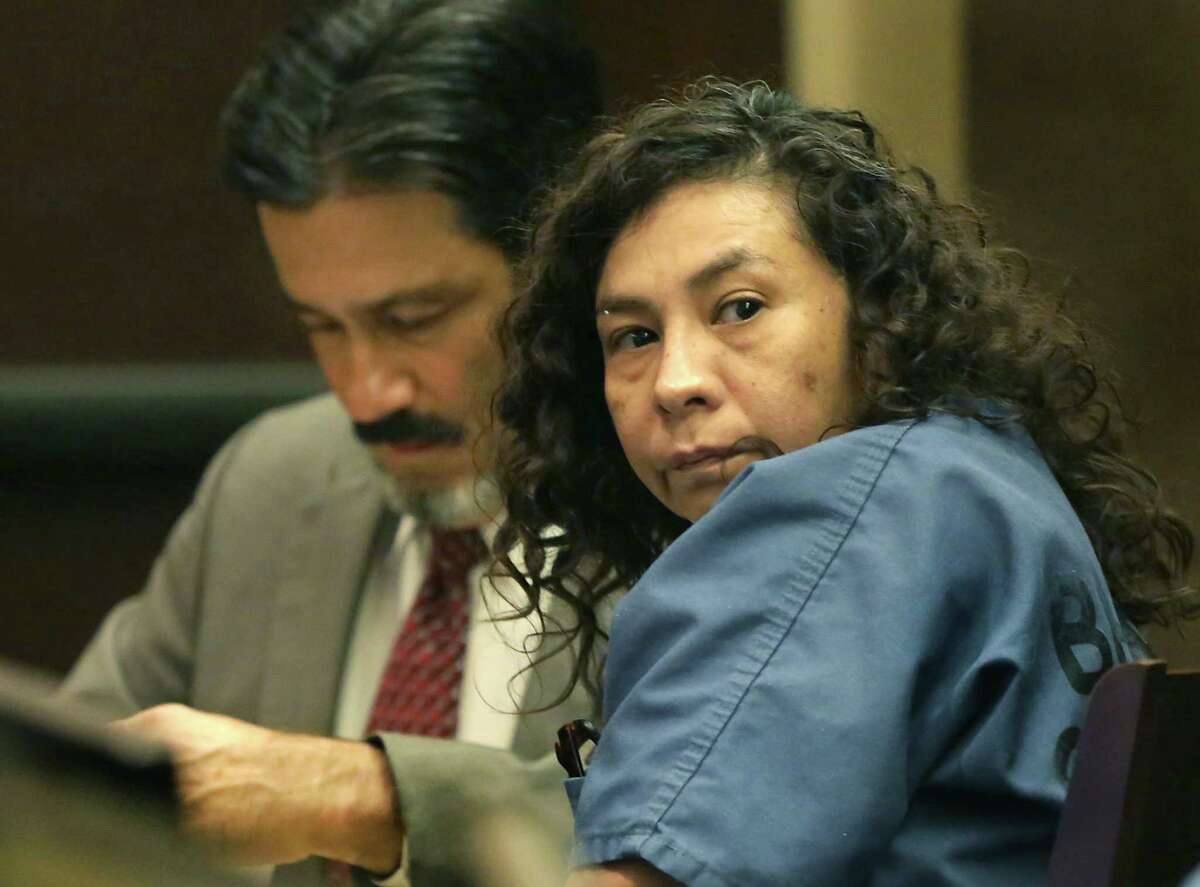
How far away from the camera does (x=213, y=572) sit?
2.10 metres

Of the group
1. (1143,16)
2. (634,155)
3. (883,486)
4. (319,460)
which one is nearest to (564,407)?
(634,155)

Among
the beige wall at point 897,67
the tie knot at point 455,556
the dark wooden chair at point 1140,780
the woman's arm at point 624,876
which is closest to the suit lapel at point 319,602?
the tie knot at point 455,556

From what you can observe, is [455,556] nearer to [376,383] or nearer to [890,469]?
[376,383]

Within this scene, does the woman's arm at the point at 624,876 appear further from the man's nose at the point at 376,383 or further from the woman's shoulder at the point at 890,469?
the man's nose at the point at 376,383

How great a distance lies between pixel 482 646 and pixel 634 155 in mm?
740

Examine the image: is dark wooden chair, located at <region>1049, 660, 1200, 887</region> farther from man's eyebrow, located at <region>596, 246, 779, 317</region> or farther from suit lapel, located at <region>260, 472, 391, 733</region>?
suit lapel, located at <region>260, 472, 391, 733</region>

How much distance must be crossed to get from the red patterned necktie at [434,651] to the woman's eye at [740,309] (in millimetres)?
798

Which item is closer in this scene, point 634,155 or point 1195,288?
point 634,155

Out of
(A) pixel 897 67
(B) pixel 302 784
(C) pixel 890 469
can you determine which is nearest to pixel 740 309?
(C) pixel 890 469

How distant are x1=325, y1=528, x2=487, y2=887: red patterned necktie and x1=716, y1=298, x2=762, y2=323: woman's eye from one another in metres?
0.80

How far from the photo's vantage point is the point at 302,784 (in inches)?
55.1

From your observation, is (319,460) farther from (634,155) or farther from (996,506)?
(996,506)

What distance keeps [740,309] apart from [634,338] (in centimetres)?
8

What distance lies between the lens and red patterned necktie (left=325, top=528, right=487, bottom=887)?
5.95 feet
